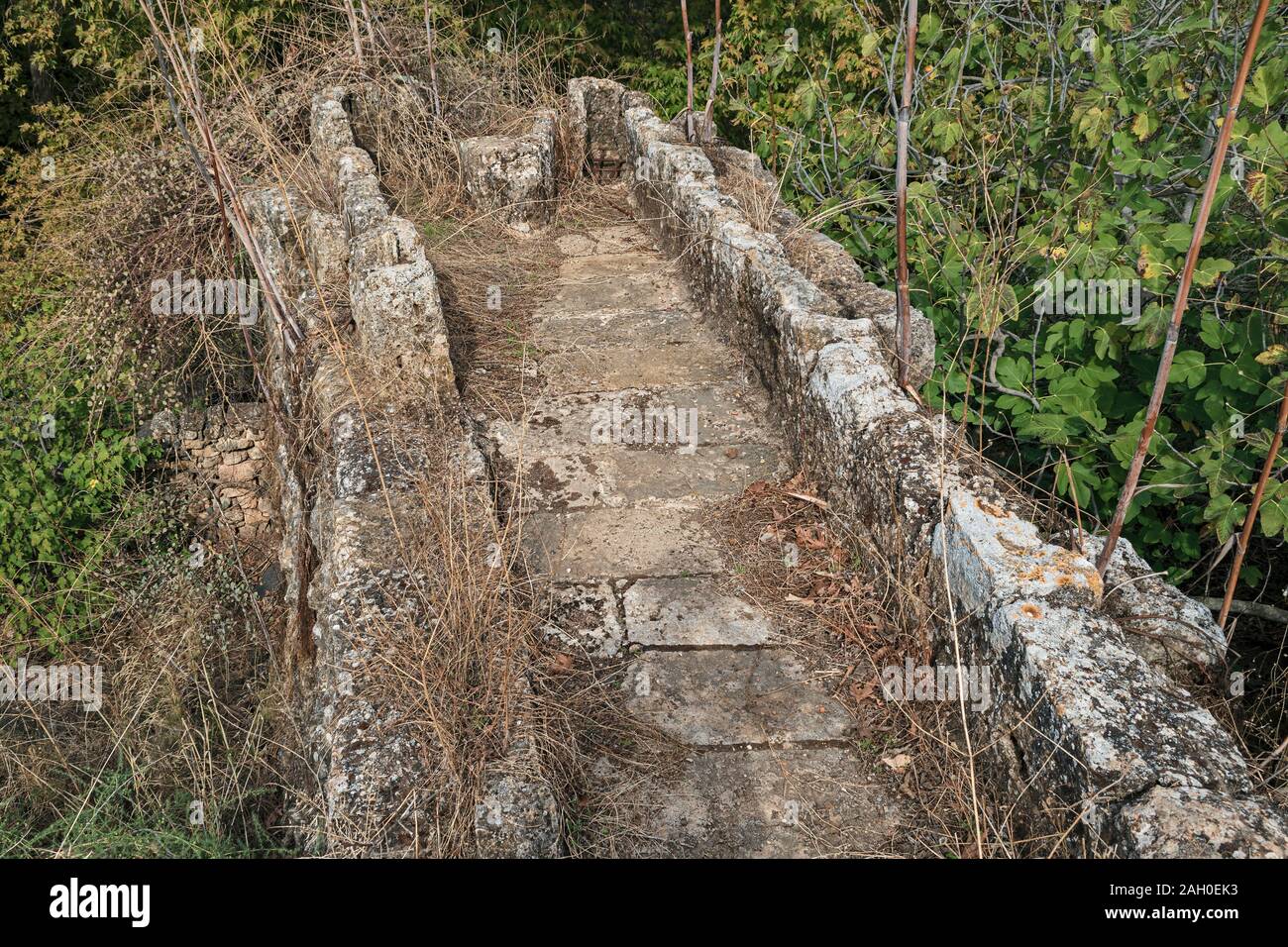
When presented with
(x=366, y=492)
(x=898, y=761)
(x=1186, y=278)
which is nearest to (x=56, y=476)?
(x=366, y=492)

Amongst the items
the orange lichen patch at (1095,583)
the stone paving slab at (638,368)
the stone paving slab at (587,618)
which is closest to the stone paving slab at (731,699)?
the stone paving slab at (587,618)

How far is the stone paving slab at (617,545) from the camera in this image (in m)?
3.79

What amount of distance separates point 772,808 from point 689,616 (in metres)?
0.83

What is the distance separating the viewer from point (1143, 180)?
4.79 m

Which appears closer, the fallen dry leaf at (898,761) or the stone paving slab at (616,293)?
the fallen dry leaf at (898,761)

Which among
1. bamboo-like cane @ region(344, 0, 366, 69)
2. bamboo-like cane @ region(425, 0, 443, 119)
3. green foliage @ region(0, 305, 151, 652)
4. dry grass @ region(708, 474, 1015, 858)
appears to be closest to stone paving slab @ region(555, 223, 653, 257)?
bamboo-like cane @ region(425, 0, 443, 119)

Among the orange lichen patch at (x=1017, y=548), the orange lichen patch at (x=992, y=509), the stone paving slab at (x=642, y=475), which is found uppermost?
the orange lichen patch at (x=992, y=509)

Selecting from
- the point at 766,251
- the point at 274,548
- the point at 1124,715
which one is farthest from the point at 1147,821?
the point at 274,548

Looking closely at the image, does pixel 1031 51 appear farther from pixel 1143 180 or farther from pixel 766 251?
pixel 766 251

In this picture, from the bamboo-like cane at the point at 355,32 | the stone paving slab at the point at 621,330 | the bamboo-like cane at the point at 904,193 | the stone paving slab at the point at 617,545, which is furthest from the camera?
the bamboo-like cane at the point at 355,32

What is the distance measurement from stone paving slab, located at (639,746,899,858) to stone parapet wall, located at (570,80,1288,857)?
1.18 ft

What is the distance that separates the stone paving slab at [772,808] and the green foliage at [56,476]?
5.60 meters

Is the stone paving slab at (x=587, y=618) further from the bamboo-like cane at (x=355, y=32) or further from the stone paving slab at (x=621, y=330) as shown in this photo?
the bamboo-like cane at (x=355, y=32)

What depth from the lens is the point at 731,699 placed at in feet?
10.6
